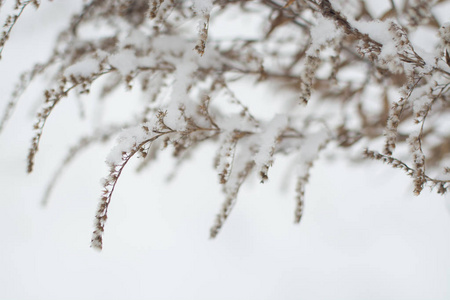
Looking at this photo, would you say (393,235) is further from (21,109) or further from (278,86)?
(21,109)

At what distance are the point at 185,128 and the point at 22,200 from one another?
2.44 metres

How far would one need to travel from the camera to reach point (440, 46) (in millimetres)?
558

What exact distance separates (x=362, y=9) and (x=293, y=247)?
67.7 inches

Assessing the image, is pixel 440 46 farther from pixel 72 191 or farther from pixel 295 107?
pixel 72 191

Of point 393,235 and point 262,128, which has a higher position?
point 393,235

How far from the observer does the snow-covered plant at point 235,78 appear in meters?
0.56

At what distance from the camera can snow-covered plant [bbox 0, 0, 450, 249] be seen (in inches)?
22.2

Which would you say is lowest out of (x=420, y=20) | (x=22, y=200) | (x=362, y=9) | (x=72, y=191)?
(x=22, y=200)

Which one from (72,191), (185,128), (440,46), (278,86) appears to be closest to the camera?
(440,46)

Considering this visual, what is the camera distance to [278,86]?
4.65 feet

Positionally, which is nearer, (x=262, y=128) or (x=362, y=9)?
(x=262, y=128)

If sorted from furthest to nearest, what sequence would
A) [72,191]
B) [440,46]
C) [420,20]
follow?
1. [72,191]
2. [420,20]
3. [440,46]

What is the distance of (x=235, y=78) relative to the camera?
92cm

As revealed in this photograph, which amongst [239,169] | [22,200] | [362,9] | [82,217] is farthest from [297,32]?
[22,200]
